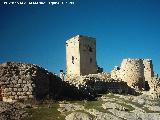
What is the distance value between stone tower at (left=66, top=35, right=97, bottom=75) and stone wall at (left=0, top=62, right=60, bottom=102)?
22124 millimetres

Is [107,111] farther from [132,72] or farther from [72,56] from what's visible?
[72,56]

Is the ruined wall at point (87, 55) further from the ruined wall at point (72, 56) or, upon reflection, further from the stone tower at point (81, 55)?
the ruined wall at point (72, 56)

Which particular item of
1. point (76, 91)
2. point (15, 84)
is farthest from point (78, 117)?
point (76, 91)

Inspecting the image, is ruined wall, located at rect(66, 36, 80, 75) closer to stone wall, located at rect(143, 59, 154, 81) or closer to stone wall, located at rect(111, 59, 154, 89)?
stone wall, located at rect(111, 59, 154, 89)

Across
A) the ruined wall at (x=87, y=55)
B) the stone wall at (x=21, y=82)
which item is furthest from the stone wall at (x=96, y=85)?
the ruined wall at (x=87, y=55)

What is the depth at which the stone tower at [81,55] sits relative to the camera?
4516 centimetres

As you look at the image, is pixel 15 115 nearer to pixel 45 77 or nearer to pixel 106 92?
pixel 45 77

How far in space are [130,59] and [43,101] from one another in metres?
23.3

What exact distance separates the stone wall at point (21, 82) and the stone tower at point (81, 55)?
2212 cm

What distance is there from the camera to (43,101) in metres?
21.9

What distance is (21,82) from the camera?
2184 centimetres

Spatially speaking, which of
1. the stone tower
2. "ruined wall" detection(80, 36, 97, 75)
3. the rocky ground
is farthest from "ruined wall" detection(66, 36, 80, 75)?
the rocky ground

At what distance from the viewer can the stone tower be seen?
45156mm

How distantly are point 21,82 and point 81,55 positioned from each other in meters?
23.9
